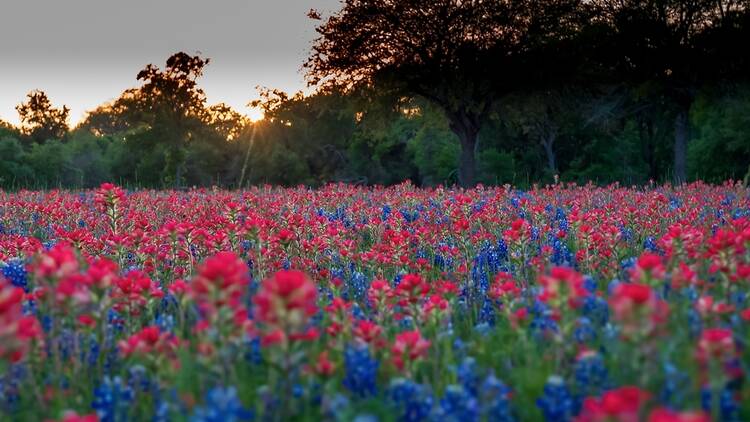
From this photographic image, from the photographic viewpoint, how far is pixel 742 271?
308cm

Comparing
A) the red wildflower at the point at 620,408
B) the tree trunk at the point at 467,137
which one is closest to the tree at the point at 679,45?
the tree trunk at the point at 467,137

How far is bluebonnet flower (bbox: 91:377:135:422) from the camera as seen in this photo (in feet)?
8.54

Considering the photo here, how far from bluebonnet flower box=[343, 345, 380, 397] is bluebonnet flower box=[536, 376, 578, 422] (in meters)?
0.66

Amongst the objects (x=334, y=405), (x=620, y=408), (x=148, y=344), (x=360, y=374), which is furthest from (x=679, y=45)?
(x=620, y=408)

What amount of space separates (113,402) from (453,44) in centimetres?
2723

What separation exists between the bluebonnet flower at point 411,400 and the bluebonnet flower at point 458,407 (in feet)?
0.20

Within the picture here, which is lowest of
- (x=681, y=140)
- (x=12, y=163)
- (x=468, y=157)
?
(x=468, y=157)

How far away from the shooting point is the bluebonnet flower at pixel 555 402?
230 cm

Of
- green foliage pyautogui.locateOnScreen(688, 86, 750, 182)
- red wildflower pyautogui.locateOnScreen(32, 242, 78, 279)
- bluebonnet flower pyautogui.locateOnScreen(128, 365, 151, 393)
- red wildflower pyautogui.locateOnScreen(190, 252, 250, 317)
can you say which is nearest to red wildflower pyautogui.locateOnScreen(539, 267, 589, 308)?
red wildflower pyautogui.locateOnScreen(190, 252, 250, 317)

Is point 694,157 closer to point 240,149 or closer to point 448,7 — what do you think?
point 448,7

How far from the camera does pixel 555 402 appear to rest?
231 cm

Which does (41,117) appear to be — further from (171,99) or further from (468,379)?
(468,379)

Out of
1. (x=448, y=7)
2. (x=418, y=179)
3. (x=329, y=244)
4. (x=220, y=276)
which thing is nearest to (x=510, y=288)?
(x=220, y=276)

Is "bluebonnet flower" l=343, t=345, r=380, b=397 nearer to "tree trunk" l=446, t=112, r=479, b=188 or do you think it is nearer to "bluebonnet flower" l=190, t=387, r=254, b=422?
"bluebonnet flower" l=190, t=387, r=254, b=422
